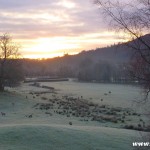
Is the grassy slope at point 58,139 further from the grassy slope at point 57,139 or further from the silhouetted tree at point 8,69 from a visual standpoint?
the silhouetted tree at point 8,69

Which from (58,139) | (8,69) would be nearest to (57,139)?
(58,139)

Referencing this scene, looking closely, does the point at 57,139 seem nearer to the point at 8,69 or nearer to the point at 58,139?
the point at 58,139

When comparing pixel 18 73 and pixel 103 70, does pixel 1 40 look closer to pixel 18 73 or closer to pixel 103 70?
pixel 18 73

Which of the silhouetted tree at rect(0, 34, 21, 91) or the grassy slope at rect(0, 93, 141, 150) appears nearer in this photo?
the grassy slope at rect(0, 93, 141, 150)

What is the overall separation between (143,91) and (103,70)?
164357mm

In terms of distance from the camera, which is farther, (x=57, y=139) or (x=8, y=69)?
(x=8, y=69)

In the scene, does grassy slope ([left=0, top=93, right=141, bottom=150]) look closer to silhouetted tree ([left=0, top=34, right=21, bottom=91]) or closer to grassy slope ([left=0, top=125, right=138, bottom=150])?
grassy slope ([left=0, top=125, right=138, bottom=150])

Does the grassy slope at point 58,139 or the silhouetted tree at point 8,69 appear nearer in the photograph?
the grassy slope at point 58,139

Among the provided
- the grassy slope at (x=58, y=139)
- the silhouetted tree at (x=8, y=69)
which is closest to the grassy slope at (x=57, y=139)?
the grassy slope at (x=58, y=139)

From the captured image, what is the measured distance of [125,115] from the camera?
4756cm

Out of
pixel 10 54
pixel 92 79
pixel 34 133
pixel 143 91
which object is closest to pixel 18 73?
pixel 10 54

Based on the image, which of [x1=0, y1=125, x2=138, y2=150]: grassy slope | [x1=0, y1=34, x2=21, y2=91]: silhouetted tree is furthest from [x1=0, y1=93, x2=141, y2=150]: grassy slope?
[x1=0, y1=34, x2=21, y2=91]: silhouetted tree

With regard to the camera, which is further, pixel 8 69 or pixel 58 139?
pixel 8 69

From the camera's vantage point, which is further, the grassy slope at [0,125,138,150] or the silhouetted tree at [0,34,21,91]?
the silhouetted tree at [0,34,21,91]
